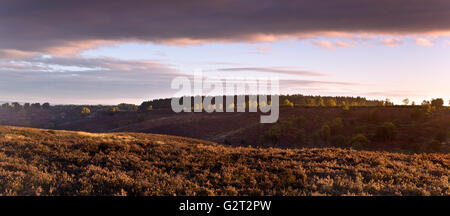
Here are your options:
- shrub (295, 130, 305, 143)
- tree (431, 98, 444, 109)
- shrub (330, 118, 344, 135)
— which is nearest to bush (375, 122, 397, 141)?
shrub (330, 118, 344, 135)

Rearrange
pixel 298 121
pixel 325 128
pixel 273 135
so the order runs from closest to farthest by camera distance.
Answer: pixel 325 128 → pixel 273 135 → pixel 298 121

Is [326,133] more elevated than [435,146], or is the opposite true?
[326,133]

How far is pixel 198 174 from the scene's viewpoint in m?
10.8

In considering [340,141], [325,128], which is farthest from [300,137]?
[340,141]

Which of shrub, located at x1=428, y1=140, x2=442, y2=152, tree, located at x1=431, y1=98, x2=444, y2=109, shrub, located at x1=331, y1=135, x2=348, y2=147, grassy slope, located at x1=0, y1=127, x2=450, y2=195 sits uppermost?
tree, located at x1=431, y1=98, x2=444, y2=109

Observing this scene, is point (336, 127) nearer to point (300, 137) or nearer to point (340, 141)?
point (340, 141)

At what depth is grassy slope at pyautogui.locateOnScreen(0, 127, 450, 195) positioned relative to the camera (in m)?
9.02

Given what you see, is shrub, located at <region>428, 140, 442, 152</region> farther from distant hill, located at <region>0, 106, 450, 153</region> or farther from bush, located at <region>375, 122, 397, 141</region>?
bush, located at <region>375, 122, 397, 141</region>

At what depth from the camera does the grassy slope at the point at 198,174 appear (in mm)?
9016

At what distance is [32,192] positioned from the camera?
858cm
